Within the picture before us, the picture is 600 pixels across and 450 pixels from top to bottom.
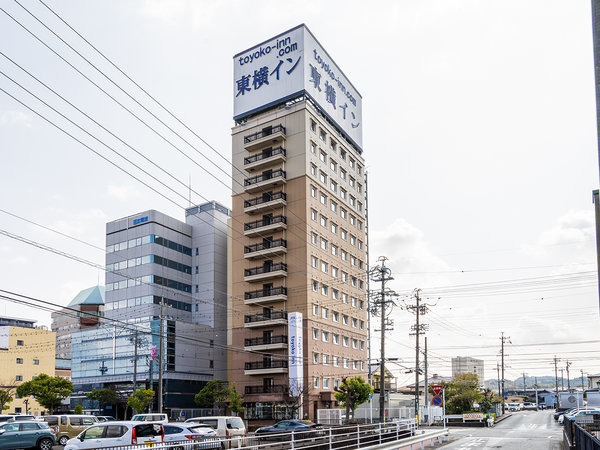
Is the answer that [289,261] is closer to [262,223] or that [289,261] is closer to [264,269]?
[264,269]

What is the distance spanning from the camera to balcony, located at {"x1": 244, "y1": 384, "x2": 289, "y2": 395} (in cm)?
6881

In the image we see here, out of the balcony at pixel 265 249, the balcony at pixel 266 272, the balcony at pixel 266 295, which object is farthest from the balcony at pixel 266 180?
the balcony at pixel 266 295

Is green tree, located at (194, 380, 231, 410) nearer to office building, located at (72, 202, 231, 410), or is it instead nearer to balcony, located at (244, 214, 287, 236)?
office building, located at (72, 202, 231, 410)

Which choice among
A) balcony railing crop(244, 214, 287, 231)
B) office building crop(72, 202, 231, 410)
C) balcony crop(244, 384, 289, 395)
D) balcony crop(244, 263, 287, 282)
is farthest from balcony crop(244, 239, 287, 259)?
balcony crop(244, 384, 289, 395)

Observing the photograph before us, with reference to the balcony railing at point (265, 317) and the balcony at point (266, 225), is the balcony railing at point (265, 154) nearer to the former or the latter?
the balcony at point (266, 225)

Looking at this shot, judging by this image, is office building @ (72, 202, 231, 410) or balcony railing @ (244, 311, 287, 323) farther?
office building @ (72, 202, 231, 410)

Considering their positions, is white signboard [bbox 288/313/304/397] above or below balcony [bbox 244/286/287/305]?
below

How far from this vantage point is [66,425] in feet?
128

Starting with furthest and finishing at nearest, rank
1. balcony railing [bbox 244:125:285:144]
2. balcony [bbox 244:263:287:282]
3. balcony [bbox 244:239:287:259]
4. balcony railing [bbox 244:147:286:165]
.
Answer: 1. balcony railing [bbox 244:125:285:144]
2. balcony railing [bbox 244:147:286:165]
3. balcony [bbox 244:239:287:259]
4. balcony [bbox 244:263:287:282]

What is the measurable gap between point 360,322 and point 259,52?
4030 centimetres

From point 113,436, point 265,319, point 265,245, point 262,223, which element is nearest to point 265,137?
point 262,223

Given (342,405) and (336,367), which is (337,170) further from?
(342,405)

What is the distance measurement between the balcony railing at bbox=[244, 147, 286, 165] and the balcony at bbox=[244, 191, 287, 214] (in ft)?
16.2

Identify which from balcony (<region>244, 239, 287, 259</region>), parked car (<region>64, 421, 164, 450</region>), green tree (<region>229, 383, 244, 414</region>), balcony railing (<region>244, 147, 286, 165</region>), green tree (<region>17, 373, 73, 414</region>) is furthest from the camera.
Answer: balcony railing (<region>244, 147, 286, 165</region>)
